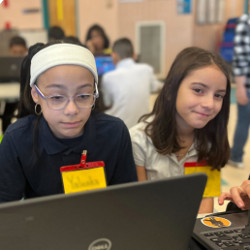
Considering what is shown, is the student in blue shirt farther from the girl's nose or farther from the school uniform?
the school uniform

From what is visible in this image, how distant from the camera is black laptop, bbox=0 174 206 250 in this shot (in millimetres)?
518

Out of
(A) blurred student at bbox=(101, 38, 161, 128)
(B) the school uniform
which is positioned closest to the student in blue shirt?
(B) the school uniform

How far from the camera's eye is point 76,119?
3.16ft

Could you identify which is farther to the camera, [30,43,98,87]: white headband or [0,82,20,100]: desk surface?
[0,82,20,100]: desk surface

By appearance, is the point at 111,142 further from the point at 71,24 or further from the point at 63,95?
the point at 71,24

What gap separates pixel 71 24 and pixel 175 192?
6.50 m

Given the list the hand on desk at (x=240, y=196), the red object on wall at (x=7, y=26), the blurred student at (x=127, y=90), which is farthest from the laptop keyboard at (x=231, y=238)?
the red object on wall at (x=7, y=26)

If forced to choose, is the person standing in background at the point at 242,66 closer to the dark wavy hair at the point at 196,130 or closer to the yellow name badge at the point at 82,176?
the dark wavy hair at the point at 196,130

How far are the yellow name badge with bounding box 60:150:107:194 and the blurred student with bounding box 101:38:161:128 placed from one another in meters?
1.75

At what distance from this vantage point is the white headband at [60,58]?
928 millimetres

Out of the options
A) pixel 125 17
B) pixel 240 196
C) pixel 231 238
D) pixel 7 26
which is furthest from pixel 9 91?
pixel 125 17

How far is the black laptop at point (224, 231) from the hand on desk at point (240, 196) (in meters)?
0.03

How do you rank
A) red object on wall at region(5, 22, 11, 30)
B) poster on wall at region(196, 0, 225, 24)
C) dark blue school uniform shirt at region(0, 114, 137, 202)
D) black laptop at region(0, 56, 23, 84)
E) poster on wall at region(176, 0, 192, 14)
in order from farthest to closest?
poster on wall at region(196, 0, 225, 24)
poster on wall at region(176, 0, 192, 14)
red object on wall at region(5, 22, 11, 30)
black laptop at region(0, 56, 23, 84)
dark blue school uniform shirt at region(0, 114, 137, 202)

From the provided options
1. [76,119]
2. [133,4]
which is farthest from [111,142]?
[133,4]
